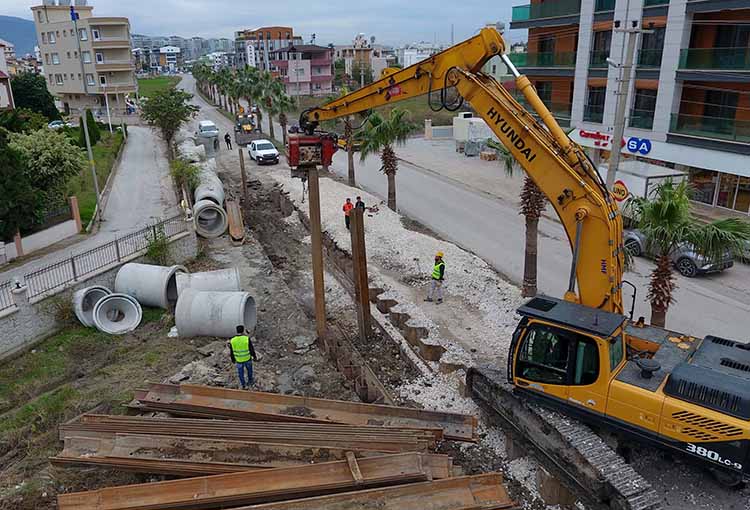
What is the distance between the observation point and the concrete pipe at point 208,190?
77.9 ft

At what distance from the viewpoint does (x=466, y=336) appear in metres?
14.6

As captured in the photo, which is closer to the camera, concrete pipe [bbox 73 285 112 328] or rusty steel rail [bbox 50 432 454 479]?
rusty steel rail [bbox 50 432 454 479]

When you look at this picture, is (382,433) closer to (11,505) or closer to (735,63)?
(11,505)

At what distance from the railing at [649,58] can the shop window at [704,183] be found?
5.24 metres

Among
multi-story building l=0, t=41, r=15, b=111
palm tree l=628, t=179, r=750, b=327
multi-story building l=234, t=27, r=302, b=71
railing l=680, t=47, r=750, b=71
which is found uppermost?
multi-story building l=234, t=27, r=302, b=71

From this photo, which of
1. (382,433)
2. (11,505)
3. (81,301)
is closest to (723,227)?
(382,433)

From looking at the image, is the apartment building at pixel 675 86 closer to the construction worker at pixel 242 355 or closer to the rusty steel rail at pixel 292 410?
the rusty steel rail at pixel 292 410

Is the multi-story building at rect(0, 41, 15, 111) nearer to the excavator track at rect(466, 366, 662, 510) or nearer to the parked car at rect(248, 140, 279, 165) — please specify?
the parked car at rect(248, 140, 279, 165)

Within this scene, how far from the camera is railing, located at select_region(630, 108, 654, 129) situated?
27531 millimetres

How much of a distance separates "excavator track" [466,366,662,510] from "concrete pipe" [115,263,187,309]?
1003 centimetres

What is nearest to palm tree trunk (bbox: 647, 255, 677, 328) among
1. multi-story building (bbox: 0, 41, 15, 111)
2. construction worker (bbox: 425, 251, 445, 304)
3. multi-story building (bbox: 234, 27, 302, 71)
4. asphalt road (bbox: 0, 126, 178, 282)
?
construction worker (bbox: 425, 251, 445, 304)

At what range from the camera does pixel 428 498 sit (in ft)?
25.8

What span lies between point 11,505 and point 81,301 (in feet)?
26.0

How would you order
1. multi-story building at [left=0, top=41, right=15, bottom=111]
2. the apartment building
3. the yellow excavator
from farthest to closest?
multi-story building at [left=0, top=41, right=15, bottom=111] → the apartment building → the yellow excavator
